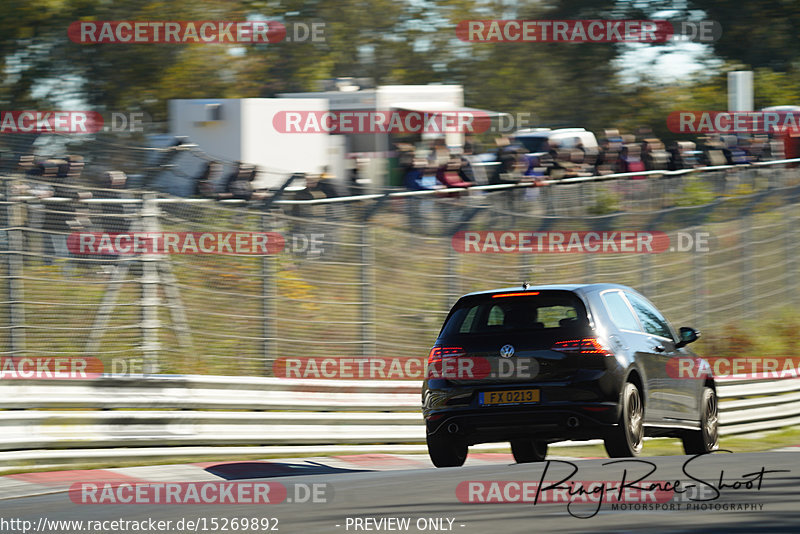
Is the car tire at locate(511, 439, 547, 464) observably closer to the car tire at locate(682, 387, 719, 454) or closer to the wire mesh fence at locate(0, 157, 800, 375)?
the car tire at locate(682, 387, 719, 454)

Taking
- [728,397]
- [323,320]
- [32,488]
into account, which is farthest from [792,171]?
[32,488]

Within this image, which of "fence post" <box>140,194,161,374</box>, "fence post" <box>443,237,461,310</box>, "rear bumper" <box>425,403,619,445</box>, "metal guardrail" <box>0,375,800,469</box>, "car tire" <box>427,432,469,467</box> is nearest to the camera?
"rear bumper" <box>425,403,619,445</box>

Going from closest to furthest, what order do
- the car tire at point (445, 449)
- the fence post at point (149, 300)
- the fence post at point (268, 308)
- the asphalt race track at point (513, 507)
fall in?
the asphalt race track at point (513, 507), the car tire at point (445, 449), the fence post at point (149, 300), the fence post at point (268, 308)

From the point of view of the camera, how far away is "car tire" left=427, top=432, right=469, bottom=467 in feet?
33.9

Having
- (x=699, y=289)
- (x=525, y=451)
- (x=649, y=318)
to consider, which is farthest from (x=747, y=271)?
(x=649, y=318)

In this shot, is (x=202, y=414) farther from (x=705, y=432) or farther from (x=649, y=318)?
(x=705, y=432)

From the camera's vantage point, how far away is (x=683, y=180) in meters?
21.1

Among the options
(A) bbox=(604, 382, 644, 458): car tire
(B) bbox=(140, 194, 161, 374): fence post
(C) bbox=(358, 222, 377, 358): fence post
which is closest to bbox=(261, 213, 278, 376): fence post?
(C) bbox=(358, 222, 377, 358): fence post

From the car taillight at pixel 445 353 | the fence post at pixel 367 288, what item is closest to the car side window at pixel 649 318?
the car taillight at pixel 445 353

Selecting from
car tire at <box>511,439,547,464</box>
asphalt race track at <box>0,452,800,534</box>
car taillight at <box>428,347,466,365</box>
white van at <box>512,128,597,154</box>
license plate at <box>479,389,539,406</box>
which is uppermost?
white van at <box>512,128,597,154</box>

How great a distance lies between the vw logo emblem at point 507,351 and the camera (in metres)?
9.94

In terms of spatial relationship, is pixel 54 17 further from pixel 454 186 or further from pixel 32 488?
pixel 32 488

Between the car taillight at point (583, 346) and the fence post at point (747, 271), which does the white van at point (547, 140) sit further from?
the car taillight at point (583, 346)

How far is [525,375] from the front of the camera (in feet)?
32.6
